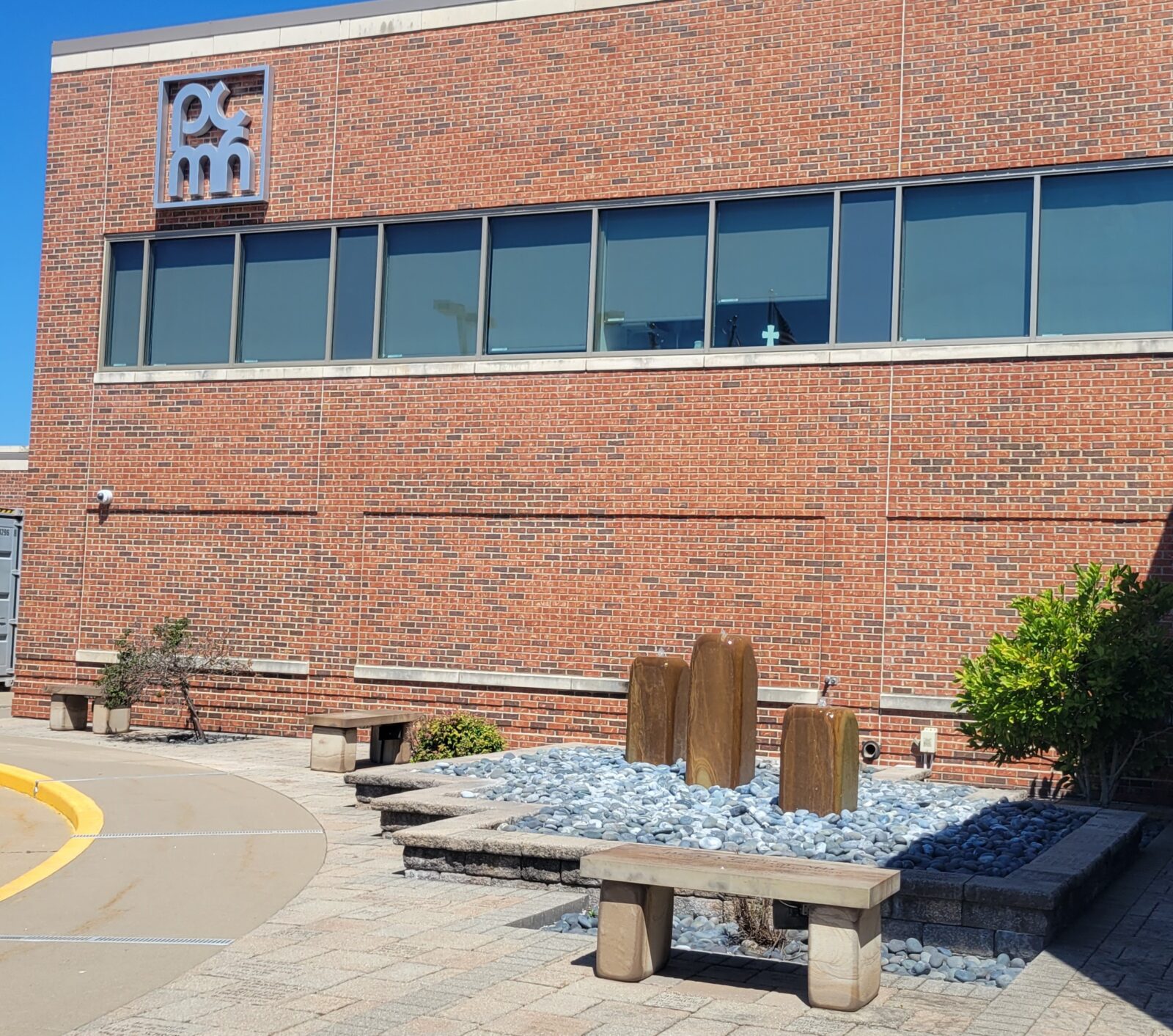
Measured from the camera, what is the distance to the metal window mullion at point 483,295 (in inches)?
659

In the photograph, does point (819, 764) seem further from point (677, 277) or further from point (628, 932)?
point (677, 277)

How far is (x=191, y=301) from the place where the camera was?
18.3 m

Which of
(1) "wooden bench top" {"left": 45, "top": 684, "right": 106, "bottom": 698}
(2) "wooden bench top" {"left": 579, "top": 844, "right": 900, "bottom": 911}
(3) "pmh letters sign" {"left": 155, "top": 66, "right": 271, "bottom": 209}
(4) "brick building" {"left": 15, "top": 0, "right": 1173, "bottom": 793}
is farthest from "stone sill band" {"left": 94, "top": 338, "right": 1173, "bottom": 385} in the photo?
(2) "wooden bench top" {"left": 579, "top": 844, "right": 900, "bottom": 911}

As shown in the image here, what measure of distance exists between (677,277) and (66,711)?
941cm

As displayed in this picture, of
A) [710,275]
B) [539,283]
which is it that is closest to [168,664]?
[539,283]

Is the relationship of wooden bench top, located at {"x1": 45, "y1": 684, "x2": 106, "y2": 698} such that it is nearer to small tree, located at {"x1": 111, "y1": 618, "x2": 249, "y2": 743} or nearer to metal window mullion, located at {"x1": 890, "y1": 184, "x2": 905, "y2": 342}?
small tree, located at {"x1": 111, "y1": 618, "x2": 249, "y2": 743}

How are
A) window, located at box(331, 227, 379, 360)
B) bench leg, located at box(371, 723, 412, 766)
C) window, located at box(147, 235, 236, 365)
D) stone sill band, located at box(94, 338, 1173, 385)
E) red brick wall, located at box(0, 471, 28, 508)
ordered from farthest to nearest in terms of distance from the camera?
red brick wall, located at box(0, 471, 28, 508) → window, located at box(147, 235, 236, 365) → window, located at box(331, 227, 379, 360) → bench leg, located at box(371, 723, 412, 766) → stone sill band, located at box(94, 338, 1173, 385)

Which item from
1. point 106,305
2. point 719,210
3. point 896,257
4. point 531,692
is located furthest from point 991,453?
point 106,305

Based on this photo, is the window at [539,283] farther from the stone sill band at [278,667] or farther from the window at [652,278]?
the stone sill band at [278,667]

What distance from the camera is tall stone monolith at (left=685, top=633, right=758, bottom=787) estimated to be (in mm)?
10922

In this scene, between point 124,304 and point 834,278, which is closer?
point 834,278

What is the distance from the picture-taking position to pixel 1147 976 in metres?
6.83

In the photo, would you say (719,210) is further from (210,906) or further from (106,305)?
(210,906)

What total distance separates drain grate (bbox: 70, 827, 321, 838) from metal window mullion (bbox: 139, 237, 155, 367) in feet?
29.9
